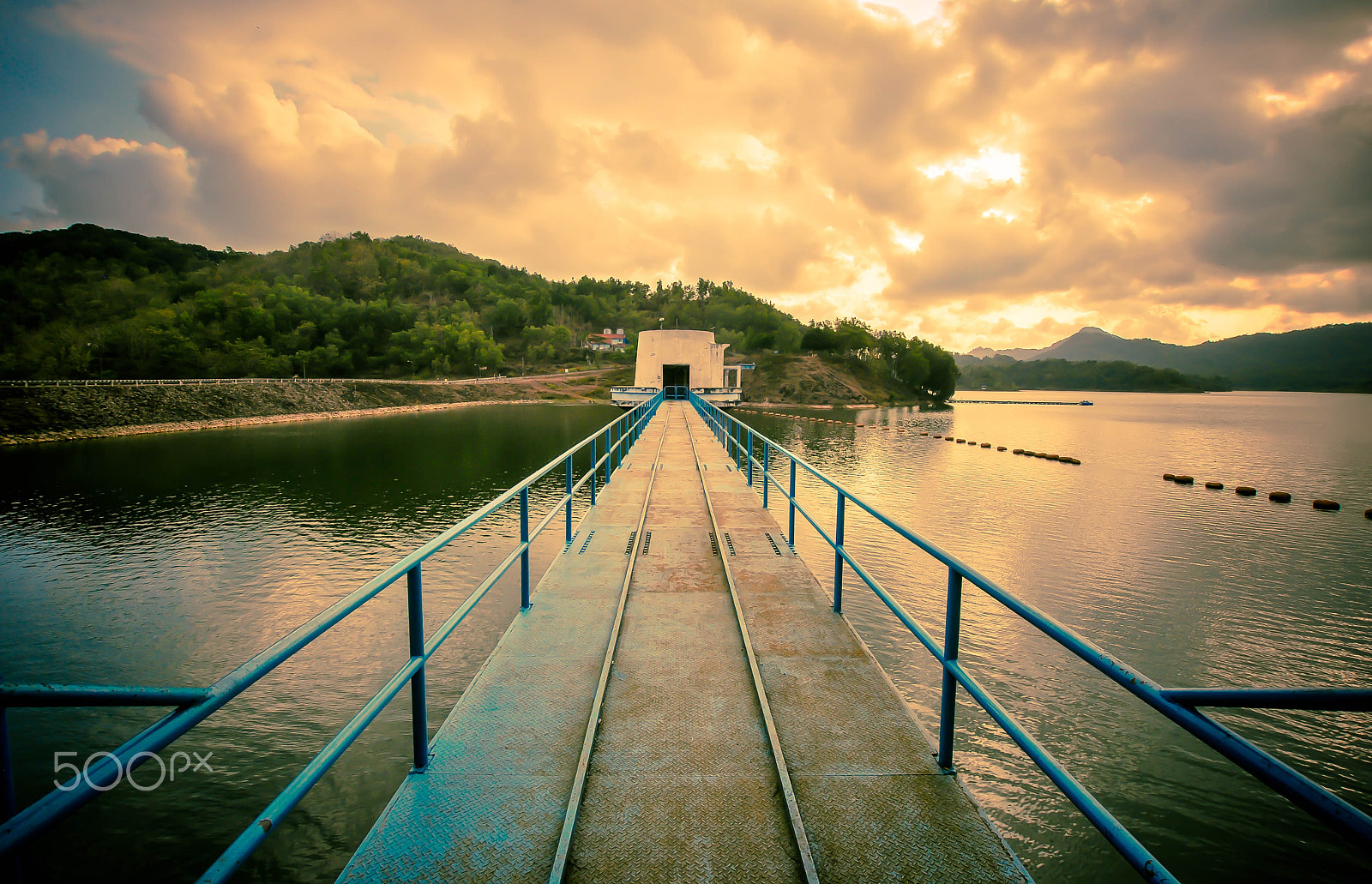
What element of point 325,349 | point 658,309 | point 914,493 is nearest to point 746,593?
point 914,493

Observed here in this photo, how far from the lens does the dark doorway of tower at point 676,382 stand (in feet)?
146

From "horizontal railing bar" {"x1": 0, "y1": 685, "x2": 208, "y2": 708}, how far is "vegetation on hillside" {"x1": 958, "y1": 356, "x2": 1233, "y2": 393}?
181m

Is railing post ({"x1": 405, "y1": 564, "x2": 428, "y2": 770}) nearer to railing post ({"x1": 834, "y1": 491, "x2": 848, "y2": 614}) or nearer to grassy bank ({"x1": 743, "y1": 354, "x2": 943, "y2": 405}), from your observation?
railing post ({"x1": 834, "y1": 491, "x2": 848, "y2": 614})

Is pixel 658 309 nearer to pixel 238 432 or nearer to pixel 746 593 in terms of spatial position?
pixel 238 432

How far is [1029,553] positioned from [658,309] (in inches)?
5412

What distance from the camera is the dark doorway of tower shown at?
44.5 m

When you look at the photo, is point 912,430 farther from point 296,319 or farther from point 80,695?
point 296,319

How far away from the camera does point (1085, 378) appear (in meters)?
169

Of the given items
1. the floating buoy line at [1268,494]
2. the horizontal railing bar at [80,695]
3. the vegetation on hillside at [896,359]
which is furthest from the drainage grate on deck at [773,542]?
the vegetation on hillside at [896,359]

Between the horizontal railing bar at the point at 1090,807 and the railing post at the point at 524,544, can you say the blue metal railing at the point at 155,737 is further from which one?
the railing post at the point at 524,544

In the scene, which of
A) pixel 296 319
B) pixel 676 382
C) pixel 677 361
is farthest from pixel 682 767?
pixel 296 319

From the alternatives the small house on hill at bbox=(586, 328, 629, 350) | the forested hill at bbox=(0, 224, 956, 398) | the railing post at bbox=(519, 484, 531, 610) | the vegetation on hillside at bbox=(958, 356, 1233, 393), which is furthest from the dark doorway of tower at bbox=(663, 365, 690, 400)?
the vegetation on hillside at bbox=(958, 356, 1233, 393)

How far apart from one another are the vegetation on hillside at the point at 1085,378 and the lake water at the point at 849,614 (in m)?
165

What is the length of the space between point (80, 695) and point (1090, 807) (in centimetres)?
258
